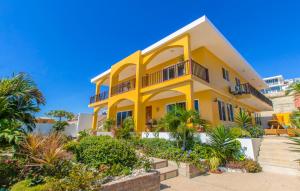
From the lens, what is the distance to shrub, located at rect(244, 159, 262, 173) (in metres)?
8.05

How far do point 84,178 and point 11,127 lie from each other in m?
3.32

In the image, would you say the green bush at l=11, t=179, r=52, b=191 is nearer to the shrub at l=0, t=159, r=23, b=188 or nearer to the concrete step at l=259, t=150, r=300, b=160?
the shrub at l=0, t=159, r=23, b=188

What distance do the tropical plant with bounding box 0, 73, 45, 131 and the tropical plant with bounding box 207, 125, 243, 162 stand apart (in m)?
8.69

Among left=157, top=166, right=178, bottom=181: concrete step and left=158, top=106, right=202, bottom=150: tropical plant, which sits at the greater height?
left=158, top=106, right=202, bottom=150: tropical plant

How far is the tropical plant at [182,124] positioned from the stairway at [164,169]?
137 centimetres

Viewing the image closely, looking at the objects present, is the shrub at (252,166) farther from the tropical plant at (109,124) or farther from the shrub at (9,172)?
the tropical plant at (109,124)

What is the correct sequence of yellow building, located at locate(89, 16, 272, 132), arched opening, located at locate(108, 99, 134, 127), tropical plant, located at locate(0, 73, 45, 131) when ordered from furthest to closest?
arched opening, located at locate(108, 99, 134, 127), yellow building, located at locate(89, 16, 272, 132), tropical plant, located at locate(0, 73, 45, 131)

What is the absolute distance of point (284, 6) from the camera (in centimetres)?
1292

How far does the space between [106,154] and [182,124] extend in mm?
4361

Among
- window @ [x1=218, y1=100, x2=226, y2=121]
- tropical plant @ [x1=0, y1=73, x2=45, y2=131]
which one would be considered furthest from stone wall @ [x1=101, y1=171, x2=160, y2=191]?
window @ [x1=218, y1=100, x2=226, y2=121]

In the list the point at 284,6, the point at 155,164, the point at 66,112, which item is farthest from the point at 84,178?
the point at 66,112

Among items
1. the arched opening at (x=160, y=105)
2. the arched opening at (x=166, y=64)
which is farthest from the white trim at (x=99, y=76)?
the arched opening at (x=166, y=64)

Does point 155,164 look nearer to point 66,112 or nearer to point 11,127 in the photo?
point 11,127

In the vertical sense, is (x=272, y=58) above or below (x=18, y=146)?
above
